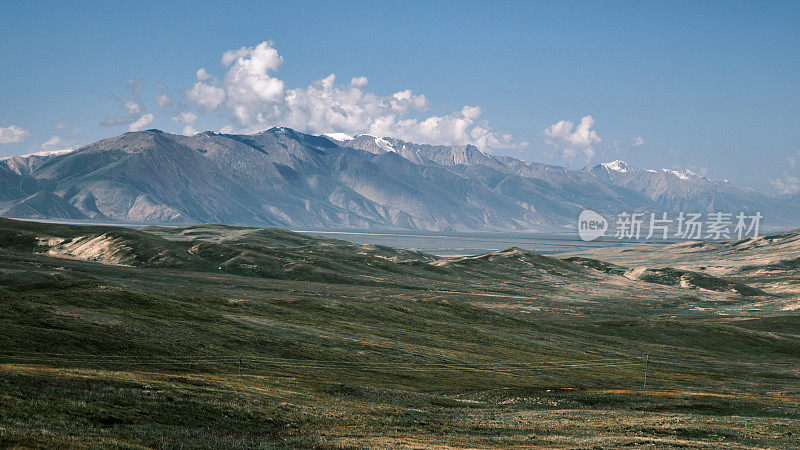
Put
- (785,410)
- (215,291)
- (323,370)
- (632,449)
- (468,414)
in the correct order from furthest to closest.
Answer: (215,291)
(323,370)
(785,410)
(468,414)
(632,449)

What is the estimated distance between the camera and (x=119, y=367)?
56.3 m

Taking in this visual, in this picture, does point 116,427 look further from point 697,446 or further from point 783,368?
point 783,368

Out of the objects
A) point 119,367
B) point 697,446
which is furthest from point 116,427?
point 697,446

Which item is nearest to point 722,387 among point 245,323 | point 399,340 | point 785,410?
point 785,410

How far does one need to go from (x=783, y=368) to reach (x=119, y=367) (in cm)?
11780

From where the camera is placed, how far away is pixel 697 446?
4338cm

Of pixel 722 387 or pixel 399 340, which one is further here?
pixel 399 340

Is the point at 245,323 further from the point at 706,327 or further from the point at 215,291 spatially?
the point at 706,327

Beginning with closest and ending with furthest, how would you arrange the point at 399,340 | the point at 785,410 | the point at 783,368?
1. the point at 785,410
2. the point at 399,340
3. the point at 783,368

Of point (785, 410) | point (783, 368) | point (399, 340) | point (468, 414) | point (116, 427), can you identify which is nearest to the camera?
point (116, 427)

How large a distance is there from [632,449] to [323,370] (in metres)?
39.7

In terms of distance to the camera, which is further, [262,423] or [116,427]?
[262,423]

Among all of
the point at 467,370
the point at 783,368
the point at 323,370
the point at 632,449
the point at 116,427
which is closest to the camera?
the point at 116,427

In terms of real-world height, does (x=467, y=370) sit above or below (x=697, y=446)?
below
